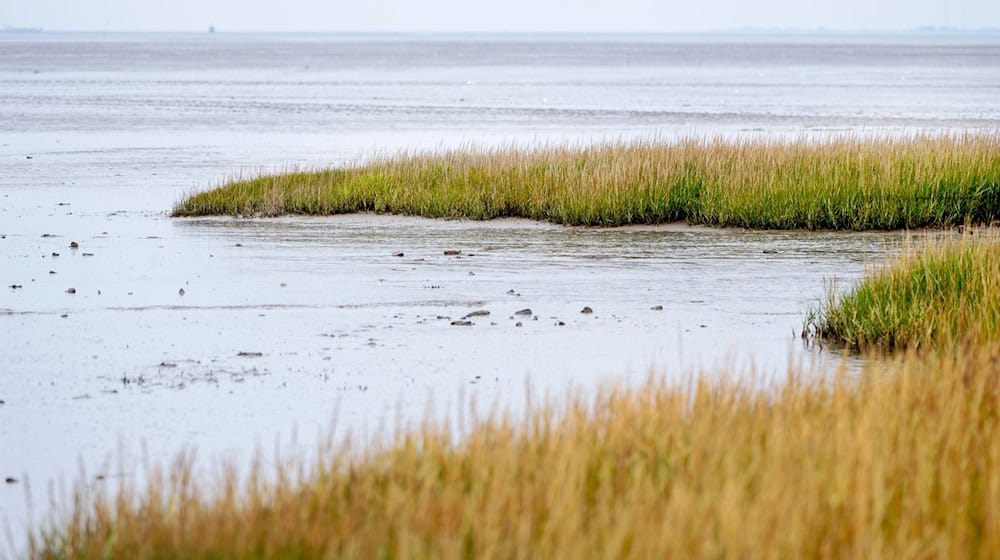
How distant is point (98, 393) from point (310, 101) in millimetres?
63526

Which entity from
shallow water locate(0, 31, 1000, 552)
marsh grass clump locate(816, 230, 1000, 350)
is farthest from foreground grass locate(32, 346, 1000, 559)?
marsh grass clump locate(816, 230, 1000, 350)

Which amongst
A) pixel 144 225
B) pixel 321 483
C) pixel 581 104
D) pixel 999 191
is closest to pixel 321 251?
pixel 144 225

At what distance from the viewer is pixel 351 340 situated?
12.3 m

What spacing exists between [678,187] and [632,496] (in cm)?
1594

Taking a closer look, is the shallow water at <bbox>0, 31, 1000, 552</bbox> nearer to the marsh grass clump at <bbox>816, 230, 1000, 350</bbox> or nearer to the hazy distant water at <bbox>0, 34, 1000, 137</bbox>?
the marsh grass clump at <bbox>816, 230, 1000, 350</bbox>

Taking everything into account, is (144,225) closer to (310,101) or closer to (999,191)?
(999,191)

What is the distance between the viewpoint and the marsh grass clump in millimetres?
10930

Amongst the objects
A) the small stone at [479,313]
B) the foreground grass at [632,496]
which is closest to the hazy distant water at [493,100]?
the small stone at [479,313]

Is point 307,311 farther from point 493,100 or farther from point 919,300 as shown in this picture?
point 493,100

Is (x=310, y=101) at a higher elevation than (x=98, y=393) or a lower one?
higher

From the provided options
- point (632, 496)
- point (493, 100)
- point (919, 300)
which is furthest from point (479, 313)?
point (493, 100)

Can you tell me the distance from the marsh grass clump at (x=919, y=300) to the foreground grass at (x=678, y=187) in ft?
27.2

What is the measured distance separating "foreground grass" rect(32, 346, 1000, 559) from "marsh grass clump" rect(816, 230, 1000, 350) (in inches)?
142

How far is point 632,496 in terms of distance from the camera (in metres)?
5.89
